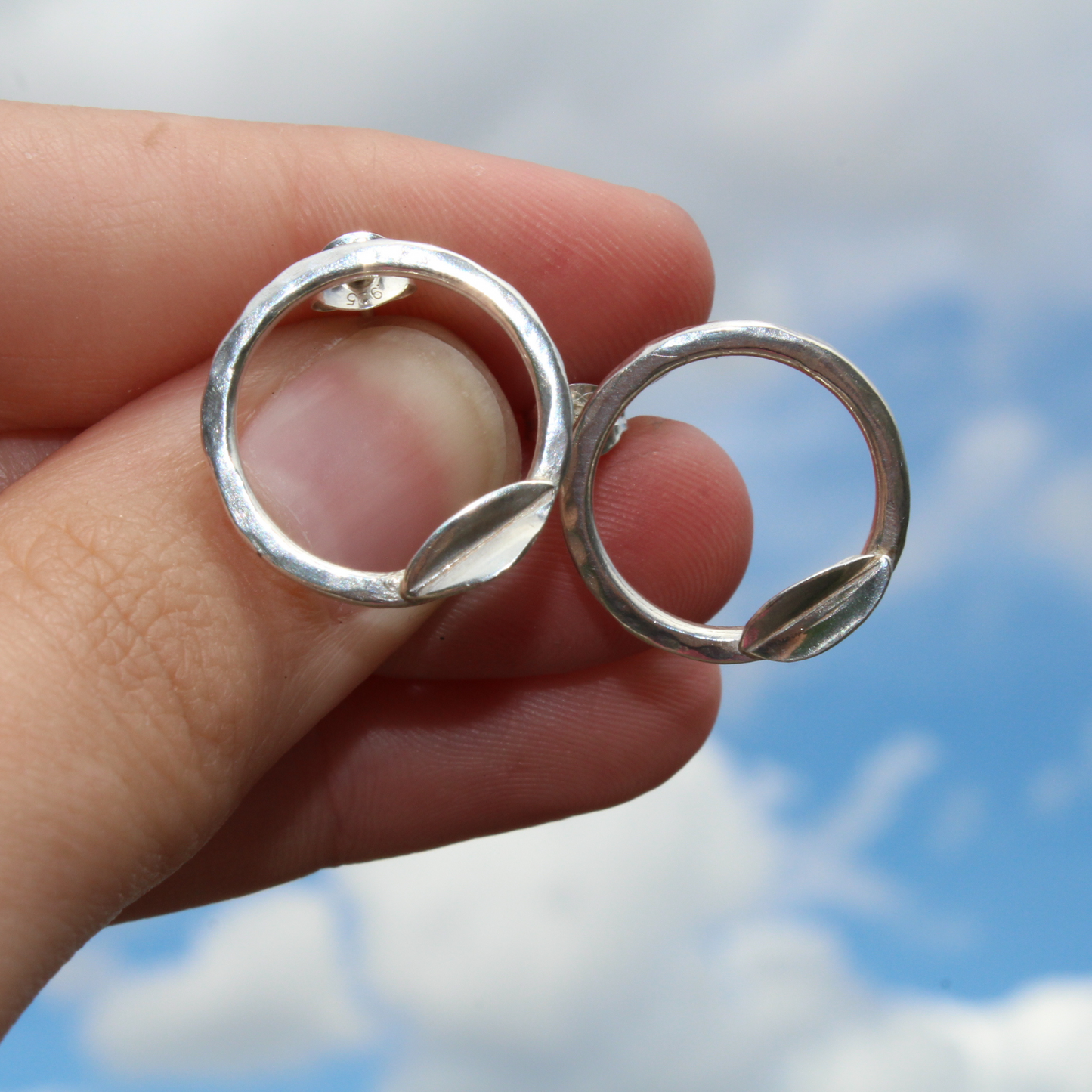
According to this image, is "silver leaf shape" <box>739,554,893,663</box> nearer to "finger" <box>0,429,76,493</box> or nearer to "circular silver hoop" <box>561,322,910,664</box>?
"circular silver hoop" <box>561,322,910,664</box>

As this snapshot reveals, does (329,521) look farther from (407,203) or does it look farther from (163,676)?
(407,203)

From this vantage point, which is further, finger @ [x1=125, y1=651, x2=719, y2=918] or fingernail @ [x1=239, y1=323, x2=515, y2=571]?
finger @ [x1=125, y1=651, x2=719, y2=918]

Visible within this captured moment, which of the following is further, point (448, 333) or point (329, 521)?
point (448, 333)

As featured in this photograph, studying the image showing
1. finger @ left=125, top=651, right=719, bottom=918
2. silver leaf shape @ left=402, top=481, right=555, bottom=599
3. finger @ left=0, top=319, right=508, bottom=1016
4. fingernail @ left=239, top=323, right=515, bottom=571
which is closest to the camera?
finger @ left=0, top=319, right=508, bottom=1016

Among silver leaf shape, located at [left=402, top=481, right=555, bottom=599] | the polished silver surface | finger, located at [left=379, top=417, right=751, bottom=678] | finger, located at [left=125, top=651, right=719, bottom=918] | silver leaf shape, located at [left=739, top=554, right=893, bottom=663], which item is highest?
the polished silver surface

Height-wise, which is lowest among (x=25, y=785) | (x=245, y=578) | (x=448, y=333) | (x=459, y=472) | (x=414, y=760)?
(x=414, y=760)

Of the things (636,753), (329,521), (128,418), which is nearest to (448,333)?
(329,521)

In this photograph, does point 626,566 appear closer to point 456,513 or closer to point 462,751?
point 462,751

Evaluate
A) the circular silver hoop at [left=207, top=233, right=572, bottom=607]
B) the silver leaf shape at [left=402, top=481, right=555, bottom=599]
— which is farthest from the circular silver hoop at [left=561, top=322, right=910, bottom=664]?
the silver leaf shape at [left=402, top=481, right=555, bottom=599]

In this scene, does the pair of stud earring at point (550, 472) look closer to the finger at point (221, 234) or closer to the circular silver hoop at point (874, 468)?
the circular silver hoop at point (874, 468)
